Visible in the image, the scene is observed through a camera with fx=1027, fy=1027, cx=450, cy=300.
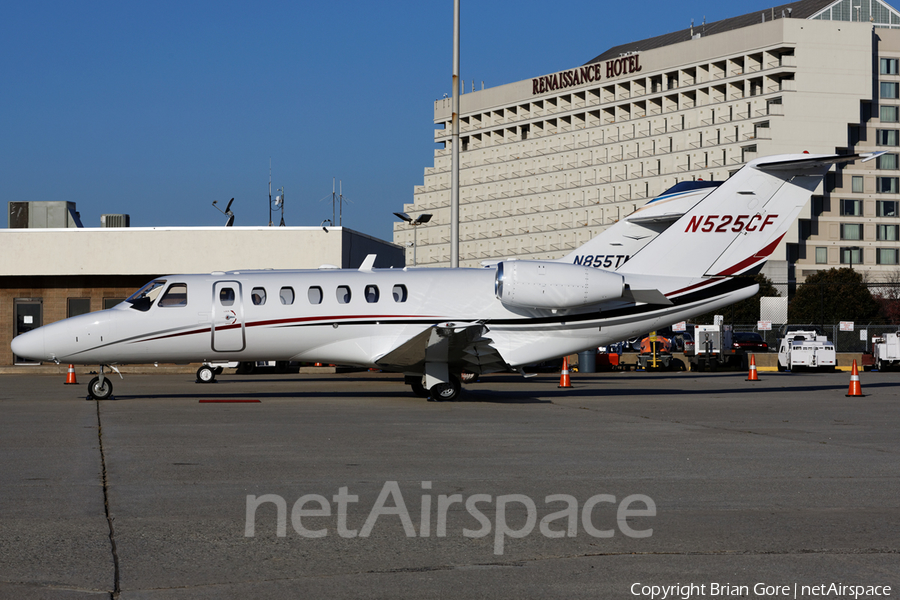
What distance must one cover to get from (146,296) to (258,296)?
7.33ft

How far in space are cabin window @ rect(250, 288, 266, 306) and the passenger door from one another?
25 centimetres

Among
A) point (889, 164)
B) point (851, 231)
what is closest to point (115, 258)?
point (851, 231)

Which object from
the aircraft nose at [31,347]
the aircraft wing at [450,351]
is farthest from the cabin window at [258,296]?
A: the aircraft nose at [31,347]

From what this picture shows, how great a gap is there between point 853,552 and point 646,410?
11678mm

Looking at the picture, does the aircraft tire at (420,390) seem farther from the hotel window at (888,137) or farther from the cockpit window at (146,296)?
the hotel window at (888,137)

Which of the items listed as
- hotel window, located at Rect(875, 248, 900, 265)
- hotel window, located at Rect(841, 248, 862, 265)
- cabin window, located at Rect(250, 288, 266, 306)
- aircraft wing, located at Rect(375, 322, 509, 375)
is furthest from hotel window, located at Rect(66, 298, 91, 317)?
hotel window, located at Rect(875, 248, 900, 265)

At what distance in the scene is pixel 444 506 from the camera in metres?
8.27

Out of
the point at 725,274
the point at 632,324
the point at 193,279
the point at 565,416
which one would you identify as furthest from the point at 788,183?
the point at 193,279

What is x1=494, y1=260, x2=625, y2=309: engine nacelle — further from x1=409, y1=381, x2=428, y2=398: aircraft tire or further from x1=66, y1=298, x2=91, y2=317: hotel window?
x1=66, y1=298, x2=91, y2=317: hotel window

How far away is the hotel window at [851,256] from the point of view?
327 feet

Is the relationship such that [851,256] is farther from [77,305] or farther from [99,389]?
[99,389]

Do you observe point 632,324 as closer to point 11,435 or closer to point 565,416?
point 565,416

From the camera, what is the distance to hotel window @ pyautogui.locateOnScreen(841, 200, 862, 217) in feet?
331

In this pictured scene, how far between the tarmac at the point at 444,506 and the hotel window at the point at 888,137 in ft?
306
